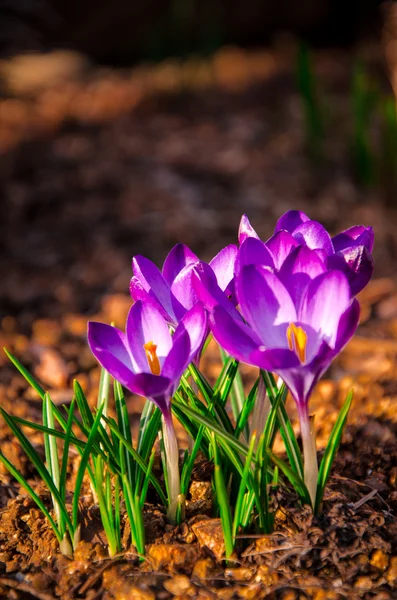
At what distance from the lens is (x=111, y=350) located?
110 centimetres

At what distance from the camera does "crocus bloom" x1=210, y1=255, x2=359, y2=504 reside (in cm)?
101

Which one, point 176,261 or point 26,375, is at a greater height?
point 176,261

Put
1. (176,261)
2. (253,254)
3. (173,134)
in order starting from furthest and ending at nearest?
(173,134) < (176,261) < (253,254)

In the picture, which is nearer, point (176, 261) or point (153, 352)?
point (153, 352)

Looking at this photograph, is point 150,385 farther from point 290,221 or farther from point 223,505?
point 290,221

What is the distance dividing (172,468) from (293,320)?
12.5 inches

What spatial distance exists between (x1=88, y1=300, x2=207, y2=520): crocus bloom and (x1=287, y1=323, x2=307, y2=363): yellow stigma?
0.13m

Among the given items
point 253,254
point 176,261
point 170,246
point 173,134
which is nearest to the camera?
point 253,254

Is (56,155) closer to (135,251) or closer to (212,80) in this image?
(135,251)

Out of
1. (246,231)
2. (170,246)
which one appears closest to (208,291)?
(246,231)

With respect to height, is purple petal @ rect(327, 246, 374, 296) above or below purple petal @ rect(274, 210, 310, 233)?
below

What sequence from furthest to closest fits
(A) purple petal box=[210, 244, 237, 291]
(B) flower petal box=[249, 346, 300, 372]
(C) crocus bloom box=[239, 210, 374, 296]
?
1. (A) purple petal box=[210, 244, 237, 291]
2. (C) crocus bloom box=[239, 210, 374, 296]
3. (B) flower petal box=[249, 346, 300, 372]

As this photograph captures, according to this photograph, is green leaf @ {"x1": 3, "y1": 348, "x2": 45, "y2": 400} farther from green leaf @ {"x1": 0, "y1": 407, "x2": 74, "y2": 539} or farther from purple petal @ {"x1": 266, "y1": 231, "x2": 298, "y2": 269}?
purple petal @ {"x1": 266, "y1": 231, "x2": 298, "y2": 269}

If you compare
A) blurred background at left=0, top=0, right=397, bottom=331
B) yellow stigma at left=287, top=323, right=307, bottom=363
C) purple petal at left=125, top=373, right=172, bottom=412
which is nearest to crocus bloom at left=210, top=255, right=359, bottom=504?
yellow stigma at left=287, top=323, right=307, bottom=363
